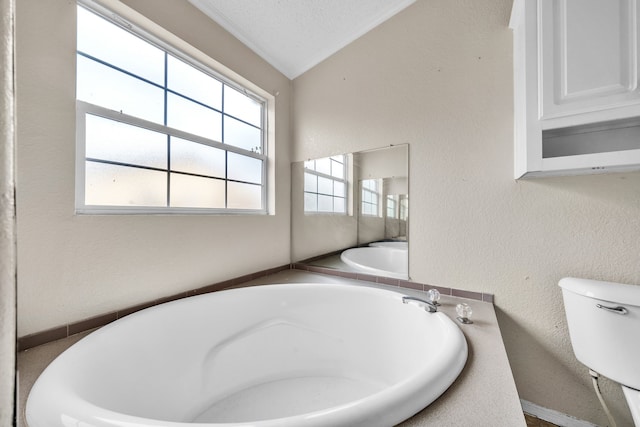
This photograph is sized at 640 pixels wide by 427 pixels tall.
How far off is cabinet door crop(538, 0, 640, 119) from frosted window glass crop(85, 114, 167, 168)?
178 cm

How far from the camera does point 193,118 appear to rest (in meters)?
1.46

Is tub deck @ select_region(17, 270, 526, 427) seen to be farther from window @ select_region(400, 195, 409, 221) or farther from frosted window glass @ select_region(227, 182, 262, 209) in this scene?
frosted window glass @ select_region(227, 182, 262, 209)

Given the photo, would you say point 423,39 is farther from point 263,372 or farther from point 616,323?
point 263,372

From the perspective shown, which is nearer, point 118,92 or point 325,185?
point 118,92

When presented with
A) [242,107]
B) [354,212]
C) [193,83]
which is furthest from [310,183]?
[193,83]

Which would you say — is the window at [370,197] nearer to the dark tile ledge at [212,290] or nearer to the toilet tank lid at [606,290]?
the dark tile ledge at [212,290]

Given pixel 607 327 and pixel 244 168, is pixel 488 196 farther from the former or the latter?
pixel 244 168

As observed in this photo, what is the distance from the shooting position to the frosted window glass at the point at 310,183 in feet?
6.57

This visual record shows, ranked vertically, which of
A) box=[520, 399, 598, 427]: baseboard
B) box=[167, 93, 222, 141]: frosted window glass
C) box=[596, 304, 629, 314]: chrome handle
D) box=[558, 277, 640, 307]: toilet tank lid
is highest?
box=[167, 93, 222, 141]: frosted window glass

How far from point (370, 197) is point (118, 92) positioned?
59.6 inches

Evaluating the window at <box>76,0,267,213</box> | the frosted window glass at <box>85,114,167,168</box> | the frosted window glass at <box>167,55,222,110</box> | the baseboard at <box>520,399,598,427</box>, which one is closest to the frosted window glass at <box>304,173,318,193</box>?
the window at <box>76,0,267,213</box>

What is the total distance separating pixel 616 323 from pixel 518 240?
0.44m

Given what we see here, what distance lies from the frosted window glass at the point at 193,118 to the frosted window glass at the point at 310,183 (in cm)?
72

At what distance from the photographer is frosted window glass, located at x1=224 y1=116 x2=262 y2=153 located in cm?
168
